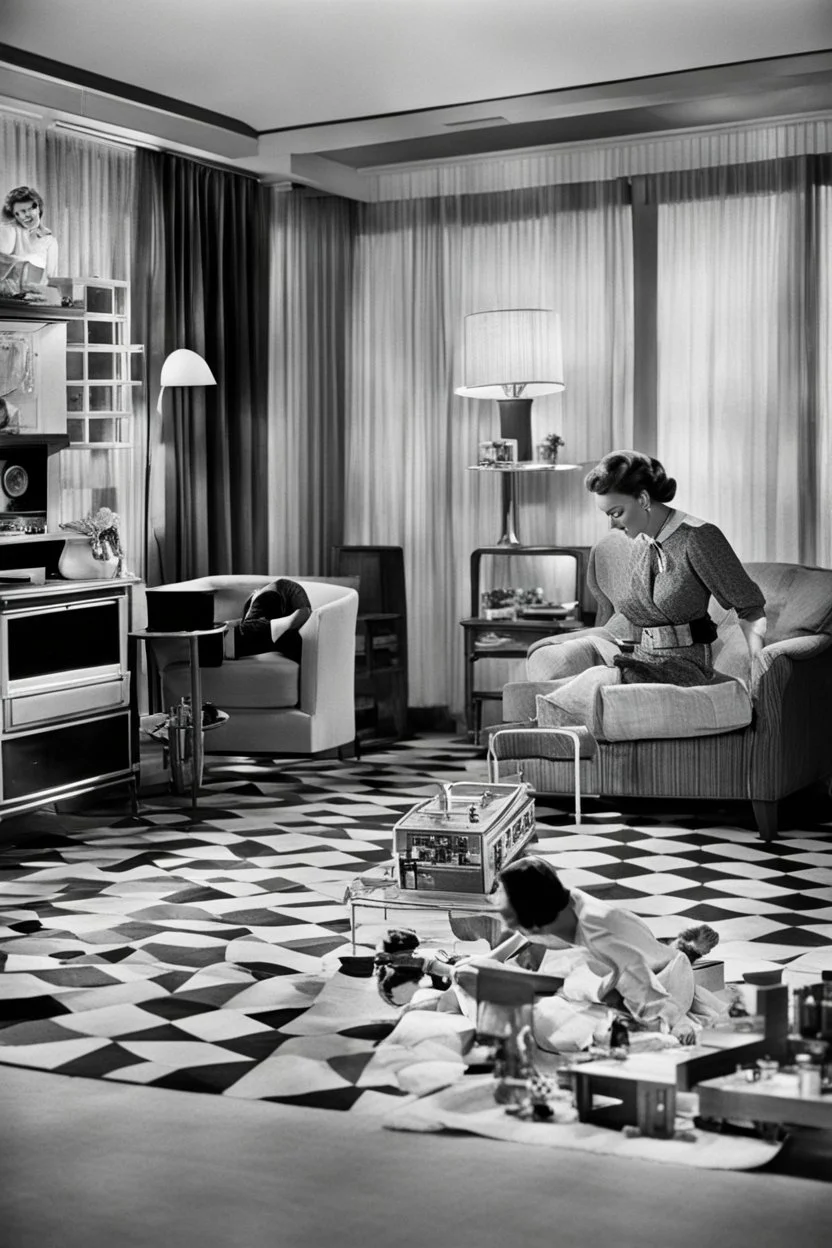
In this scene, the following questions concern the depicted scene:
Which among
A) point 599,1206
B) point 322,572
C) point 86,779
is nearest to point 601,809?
point 86,779

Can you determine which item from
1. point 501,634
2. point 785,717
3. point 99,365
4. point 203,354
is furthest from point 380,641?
point 785,717

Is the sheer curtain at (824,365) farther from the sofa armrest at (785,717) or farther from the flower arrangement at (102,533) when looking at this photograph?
the flower arrangement at (102,533)

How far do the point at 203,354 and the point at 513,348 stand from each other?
1635mm

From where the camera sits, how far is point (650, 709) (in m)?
5.77

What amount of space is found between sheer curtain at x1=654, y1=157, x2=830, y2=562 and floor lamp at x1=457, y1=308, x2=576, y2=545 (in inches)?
23.8

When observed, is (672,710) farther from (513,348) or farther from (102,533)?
(513,348)

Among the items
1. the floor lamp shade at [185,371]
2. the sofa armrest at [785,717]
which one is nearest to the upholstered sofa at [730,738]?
the sofa armrest at [785,717]

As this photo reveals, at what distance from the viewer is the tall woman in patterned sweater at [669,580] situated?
5820mm

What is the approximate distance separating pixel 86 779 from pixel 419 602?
2.96 m

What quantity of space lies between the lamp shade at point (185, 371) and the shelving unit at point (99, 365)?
0.26m

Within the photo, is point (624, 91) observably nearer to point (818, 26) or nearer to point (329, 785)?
point (818, 26)

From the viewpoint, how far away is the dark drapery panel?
7648 millimetres

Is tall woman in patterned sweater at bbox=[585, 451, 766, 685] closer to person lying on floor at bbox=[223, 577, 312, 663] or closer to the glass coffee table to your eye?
person lying on floor at bbox=[223, 577, 312, 663]

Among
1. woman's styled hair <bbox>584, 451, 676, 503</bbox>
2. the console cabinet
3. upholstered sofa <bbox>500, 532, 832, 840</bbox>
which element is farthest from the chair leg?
the console cabinet
